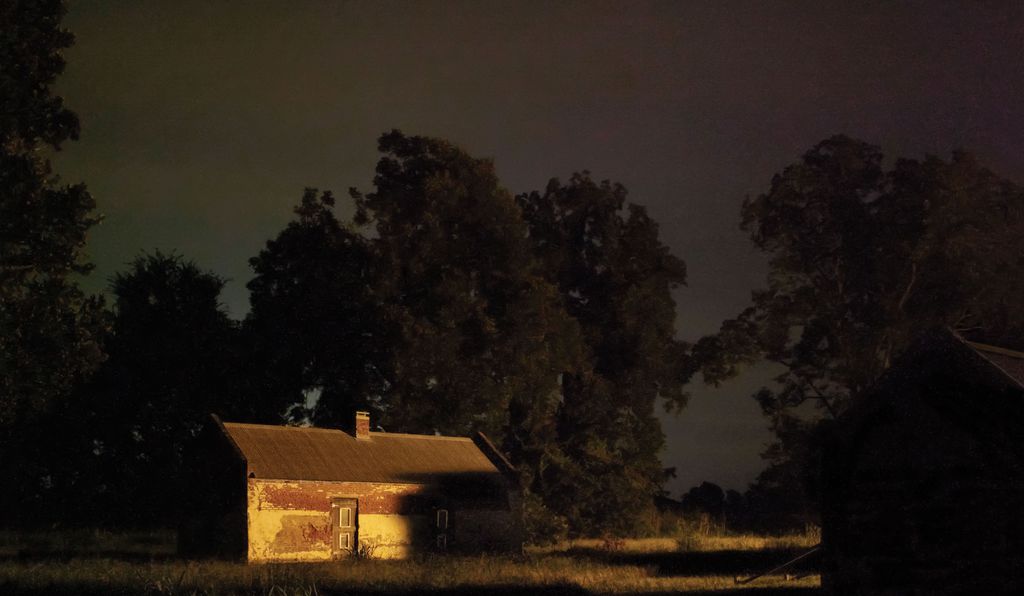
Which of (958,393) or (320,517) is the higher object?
(958,393)

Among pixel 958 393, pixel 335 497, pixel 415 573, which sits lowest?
pixel 415 573

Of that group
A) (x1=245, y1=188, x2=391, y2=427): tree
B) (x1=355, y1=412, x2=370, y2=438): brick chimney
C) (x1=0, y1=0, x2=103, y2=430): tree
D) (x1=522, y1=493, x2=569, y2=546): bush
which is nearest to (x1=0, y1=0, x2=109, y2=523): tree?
(x1=0, y1=0, x2=103, y2=430): tree

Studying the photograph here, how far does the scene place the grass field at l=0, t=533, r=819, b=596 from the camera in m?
25.4

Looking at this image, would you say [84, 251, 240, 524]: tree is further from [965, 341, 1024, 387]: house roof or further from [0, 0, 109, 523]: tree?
[965, 341, 1024, 387]: house roof

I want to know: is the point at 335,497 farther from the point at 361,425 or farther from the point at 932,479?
the point at 932,479

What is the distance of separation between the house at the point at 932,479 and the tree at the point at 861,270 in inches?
1167

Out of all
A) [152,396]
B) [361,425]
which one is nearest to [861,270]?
[361,425]

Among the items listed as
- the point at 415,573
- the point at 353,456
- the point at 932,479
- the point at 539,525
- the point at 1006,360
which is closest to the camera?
the point at 932,479

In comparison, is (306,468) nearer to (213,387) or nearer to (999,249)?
(213,387)

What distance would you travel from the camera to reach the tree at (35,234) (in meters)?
33.8

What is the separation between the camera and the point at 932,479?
63.2 feet

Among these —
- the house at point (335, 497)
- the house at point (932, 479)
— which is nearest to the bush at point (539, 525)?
the house at point (335, 497)

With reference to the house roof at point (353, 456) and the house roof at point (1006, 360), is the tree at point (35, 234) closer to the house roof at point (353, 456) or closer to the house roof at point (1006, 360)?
the house roof at point (353, 456)

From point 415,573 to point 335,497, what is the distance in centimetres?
1030
